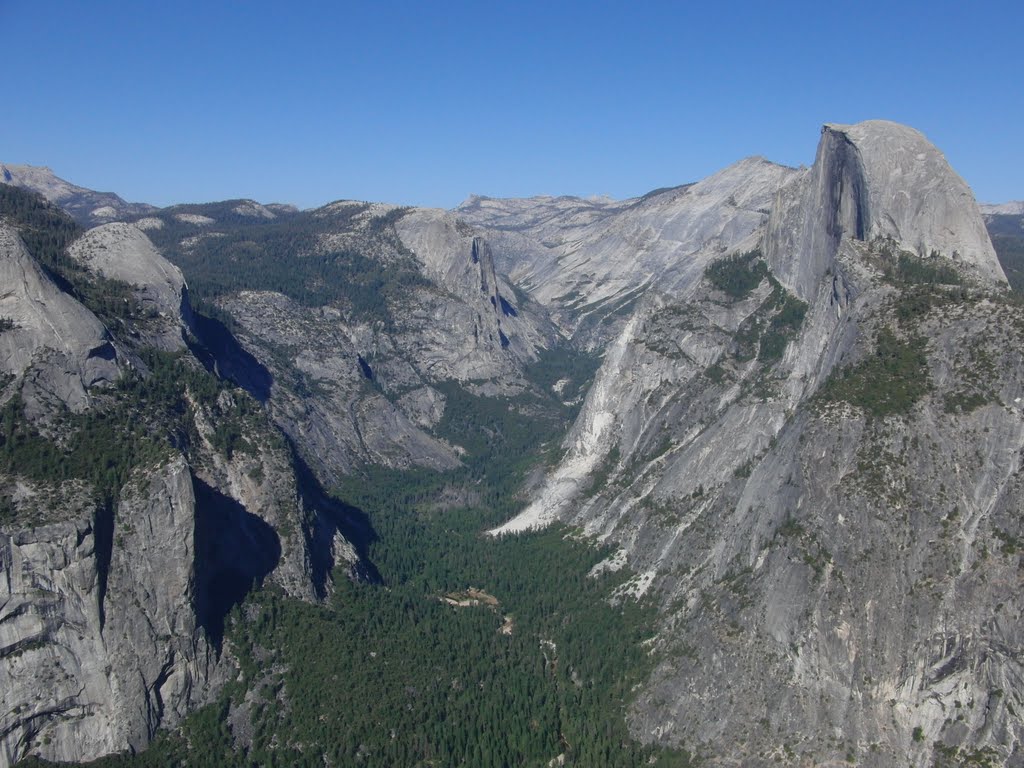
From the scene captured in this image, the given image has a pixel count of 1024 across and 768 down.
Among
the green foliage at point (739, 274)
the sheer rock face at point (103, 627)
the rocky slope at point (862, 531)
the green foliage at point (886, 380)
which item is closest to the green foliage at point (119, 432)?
the sheer rock face at point (103, 627)

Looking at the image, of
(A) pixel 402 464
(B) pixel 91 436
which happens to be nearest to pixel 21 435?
(B) pixel 91 436

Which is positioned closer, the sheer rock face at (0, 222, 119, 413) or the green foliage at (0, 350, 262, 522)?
the green foliage at (0, 350, 262, 522)

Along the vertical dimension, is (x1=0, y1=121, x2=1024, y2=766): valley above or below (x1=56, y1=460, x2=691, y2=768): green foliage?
above

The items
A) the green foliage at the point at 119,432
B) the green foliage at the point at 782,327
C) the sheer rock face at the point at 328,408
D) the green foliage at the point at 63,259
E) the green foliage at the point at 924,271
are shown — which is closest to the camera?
the green foliage at the point at 119,432

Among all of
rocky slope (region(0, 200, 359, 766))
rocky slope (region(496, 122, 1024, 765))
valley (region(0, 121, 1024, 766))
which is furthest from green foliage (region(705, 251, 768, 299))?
rocky slope (region(0, 200, 359, 766))

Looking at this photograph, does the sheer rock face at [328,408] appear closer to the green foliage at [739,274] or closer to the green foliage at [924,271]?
the green foliage at [739,274]

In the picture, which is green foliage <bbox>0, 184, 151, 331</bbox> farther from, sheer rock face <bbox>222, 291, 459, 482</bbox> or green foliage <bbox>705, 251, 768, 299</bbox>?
green foliage <bbox>705, 251, 768, 299</bbox>

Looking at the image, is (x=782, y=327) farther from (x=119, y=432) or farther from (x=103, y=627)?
(x=103, y=627)
